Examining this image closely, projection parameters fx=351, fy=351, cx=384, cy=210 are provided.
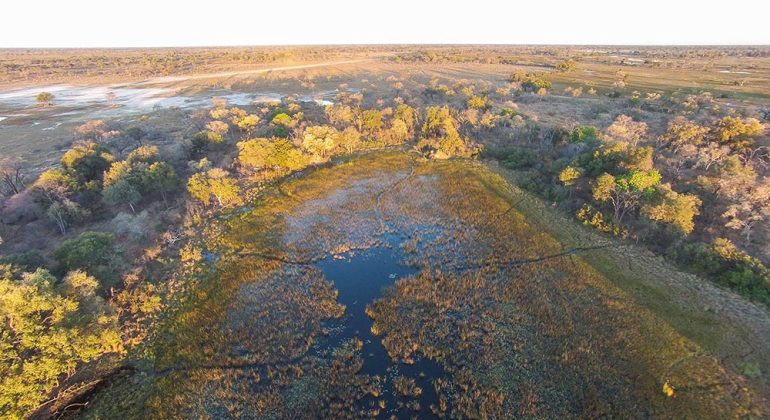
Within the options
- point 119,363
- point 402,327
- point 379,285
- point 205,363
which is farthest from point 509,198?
point 119,363

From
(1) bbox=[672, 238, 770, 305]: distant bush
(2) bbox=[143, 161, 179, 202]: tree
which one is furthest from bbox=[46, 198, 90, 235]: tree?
(1) bbox=[672, 238, 770, 305]: distant bush

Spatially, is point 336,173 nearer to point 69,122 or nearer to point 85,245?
point 85,245

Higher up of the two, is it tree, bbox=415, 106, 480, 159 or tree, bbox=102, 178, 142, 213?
tree, bbox=415, 106, 480, 159

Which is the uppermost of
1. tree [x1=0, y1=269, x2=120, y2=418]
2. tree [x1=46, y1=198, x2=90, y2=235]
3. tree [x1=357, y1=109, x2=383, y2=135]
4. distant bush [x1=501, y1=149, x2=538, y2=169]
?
tree [x1=357, y1=109, x2=383, y2=135]

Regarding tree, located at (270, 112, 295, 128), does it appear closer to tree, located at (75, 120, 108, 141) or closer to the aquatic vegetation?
tree, located at (75, 120, 108, 141)

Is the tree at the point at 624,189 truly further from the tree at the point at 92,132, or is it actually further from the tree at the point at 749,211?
the tree at the point at 92,132

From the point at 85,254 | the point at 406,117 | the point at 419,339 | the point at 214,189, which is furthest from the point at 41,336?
the point at 406,117

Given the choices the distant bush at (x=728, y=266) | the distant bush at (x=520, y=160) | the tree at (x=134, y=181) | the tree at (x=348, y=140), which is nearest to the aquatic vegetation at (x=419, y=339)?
the distant bush at (x=728, y=266)
